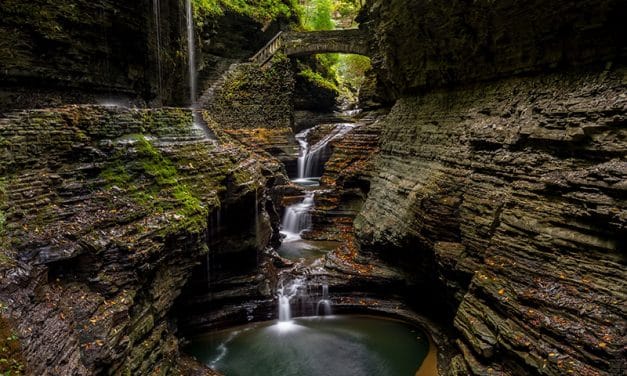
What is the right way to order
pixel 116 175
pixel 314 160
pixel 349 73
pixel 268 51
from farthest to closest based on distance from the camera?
1. pixel 349 73
2. pixel 268 51
3. pixel 314 160
4. pixel 116 175

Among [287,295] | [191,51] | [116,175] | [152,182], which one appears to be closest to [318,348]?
[287,295]

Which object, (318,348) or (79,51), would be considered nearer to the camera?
(318,348)

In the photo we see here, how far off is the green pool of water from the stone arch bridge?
1956 centimetres

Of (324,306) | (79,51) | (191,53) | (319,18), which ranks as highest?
(319,18)

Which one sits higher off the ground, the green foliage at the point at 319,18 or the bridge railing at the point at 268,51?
the green foliage at the point at 319,18

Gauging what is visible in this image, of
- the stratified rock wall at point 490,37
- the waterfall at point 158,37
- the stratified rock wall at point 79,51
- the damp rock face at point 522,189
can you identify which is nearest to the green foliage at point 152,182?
the stratified rock wall at point 79,51

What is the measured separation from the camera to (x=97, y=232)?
664cm

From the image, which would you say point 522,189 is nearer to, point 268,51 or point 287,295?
point 287,295

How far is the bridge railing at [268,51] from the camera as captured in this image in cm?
2678

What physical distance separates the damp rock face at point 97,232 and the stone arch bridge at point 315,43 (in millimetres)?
18729

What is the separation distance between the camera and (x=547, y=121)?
7297mm

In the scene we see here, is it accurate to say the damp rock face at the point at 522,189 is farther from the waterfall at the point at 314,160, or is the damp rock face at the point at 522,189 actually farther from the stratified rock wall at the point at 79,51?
the waterfall at the point at 314,160

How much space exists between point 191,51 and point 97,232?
17.6 m

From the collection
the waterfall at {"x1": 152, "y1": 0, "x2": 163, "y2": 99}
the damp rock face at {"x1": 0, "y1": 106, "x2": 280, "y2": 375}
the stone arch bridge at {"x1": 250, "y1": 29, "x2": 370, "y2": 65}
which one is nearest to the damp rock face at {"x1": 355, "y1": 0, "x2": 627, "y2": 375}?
the damp rock face at {"x1": 0, "y1": 106, "x2": 280, "y2": 375}
